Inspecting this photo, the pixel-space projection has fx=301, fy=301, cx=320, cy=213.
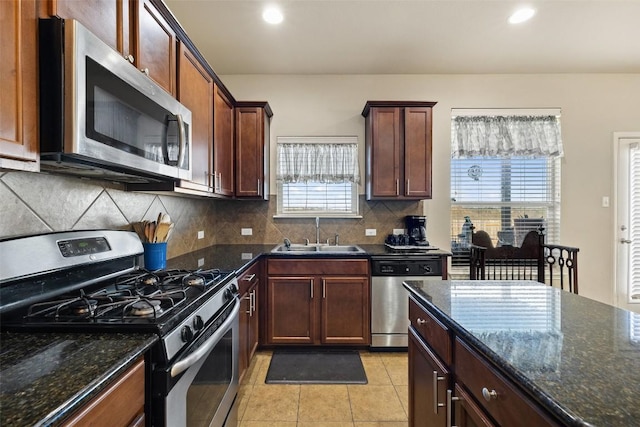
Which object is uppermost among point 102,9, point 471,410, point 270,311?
point 102,9

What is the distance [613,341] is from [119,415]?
4.60ft

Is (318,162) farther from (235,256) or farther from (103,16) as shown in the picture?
(103,16)

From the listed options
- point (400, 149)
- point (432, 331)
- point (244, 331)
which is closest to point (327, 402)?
point (244, 331)

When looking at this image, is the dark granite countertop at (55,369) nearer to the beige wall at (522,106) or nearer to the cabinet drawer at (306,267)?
the cabinet drawer at (306,267)

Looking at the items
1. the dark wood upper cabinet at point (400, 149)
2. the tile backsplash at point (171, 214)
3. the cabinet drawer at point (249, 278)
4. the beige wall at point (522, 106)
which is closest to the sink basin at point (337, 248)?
the tile backsplash at point (171, 214)

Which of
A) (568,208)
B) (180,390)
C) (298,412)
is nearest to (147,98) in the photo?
(180,390)

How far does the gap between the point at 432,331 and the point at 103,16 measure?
1.85 meters

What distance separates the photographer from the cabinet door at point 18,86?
0.82 m

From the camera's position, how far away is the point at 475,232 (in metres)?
3.43

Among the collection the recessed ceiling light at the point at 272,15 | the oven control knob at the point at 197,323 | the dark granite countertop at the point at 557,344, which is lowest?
the oven control knob at the point at 197,323

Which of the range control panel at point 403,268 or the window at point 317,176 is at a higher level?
the window at point 317,176

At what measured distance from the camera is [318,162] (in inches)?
134

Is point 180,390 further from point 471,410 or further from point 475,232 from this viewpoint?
point 475,232

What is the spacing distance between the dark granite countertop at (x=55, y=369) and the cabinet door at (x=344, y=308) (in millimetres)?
1964
